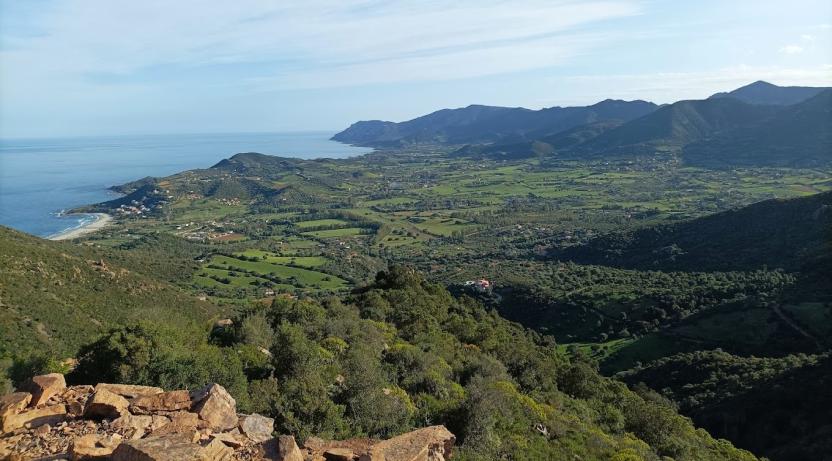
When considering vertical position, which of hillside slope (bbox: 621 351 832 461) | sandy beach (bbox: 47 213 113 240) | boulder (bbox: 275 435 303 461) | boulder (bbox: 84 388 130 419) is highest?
boulder (bbox: 84 388 130 419)

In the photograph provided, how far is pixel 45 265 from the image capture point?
4778 centimetres

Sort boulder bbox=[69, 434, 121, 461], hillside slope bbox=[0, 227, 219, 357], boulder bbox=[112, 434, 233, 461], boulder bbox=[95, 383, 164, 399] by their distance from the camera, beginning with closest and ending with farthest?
boulder bbox=[112, 434, 233, 461]
boulder bbox=[69, 434, 121, 461]
boulder bbox=[95, 383, 164, 399]
hillside slope bbox=[0, 227, 219, 357]

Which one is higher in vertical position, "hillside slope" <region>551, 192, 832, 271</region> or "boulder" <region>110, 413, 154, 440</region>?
"boulder" <region>110, 413, 154, 440</region>

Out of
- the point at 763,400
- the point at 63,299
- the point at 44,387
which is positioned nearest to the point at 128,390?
the point at 44,387

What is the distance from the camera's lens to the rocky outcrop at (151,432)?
9789mm

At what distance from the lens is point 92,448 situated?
975 centimetres

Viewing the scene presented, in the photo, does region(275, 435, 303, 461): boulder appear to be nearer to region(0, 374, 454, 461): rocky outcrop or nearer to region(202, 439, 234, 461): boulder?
region(0, 374, 454, 461): rocky outcrop

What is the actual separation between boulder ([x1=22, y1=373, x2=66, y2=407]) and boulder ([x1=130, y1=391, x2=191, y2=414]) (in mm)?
2312

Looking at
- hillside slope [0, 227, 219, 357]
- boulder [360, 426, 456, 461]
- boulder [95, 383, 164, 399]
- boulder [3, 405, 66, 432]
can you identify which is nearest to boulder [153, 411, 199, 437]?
boulder [95, 383, 164, 399]

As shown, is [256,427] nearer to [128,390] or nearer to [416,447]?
[128,390]

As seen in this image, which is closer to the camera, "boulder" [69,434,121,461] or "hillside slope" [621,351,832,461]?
"boulder" [69,434,121,461]

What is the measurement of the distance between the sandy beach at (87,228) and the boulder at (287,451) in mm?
141085

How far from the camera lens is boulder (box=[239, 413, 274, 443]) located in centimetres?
1161

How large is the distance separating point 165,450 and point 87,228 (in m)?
163
